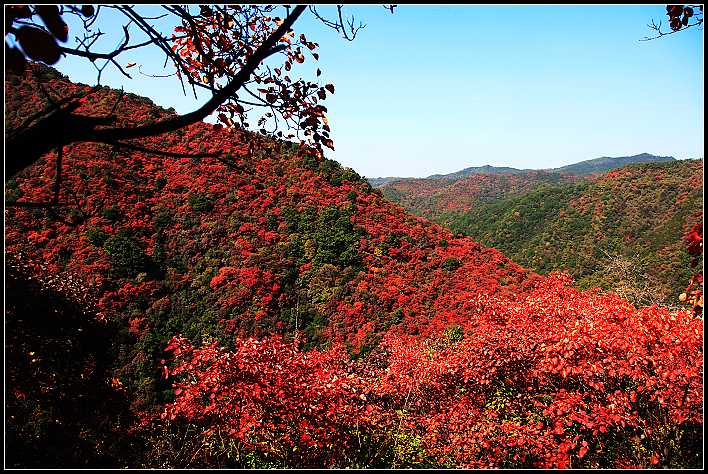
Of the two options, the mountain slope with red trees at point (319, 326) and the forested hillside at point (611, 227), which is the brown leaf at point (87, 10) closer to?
the mountain slope with red trees at point (319, 326)

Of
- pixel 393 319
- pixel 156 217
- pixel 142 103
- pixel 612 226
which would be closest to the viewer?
pixel 393 319

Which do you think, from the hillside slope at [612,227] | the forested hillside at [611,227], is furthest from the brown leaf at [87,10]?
the hillside slope at [612,227]

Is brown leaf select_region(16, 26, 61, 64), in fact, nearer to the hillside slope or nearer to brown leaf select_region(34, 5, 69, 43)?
brown leaf select_region(34, 5, 69, 43)

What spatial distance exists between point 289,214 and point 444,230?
8.83m

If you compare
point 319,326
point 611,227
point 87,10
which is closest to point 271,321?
point 319,326

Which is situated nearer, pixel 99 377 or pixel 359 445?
pixel 359 445

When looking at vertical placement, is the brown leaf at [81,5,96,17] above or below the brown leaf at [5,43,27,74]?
above

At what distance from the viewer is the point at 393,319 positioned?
680 inches

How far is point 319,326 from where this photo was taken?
17.6 meters

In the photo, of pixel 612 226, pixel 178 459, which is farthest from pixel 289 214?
pixel 612 226

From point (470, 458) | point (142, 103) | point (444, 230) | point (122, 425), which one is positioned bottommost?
point (470, 458)

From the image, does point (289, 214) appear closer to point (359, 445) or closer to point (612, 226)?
point (359, 445)

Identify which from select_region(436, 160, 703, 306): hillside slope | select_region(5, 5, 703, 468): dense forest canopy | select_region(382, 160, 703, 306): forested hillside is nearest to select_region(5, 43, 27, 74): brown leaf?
select_region(5, 5, 703, 468): dense forest canopy

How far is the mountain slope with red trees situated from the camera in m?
6.87
